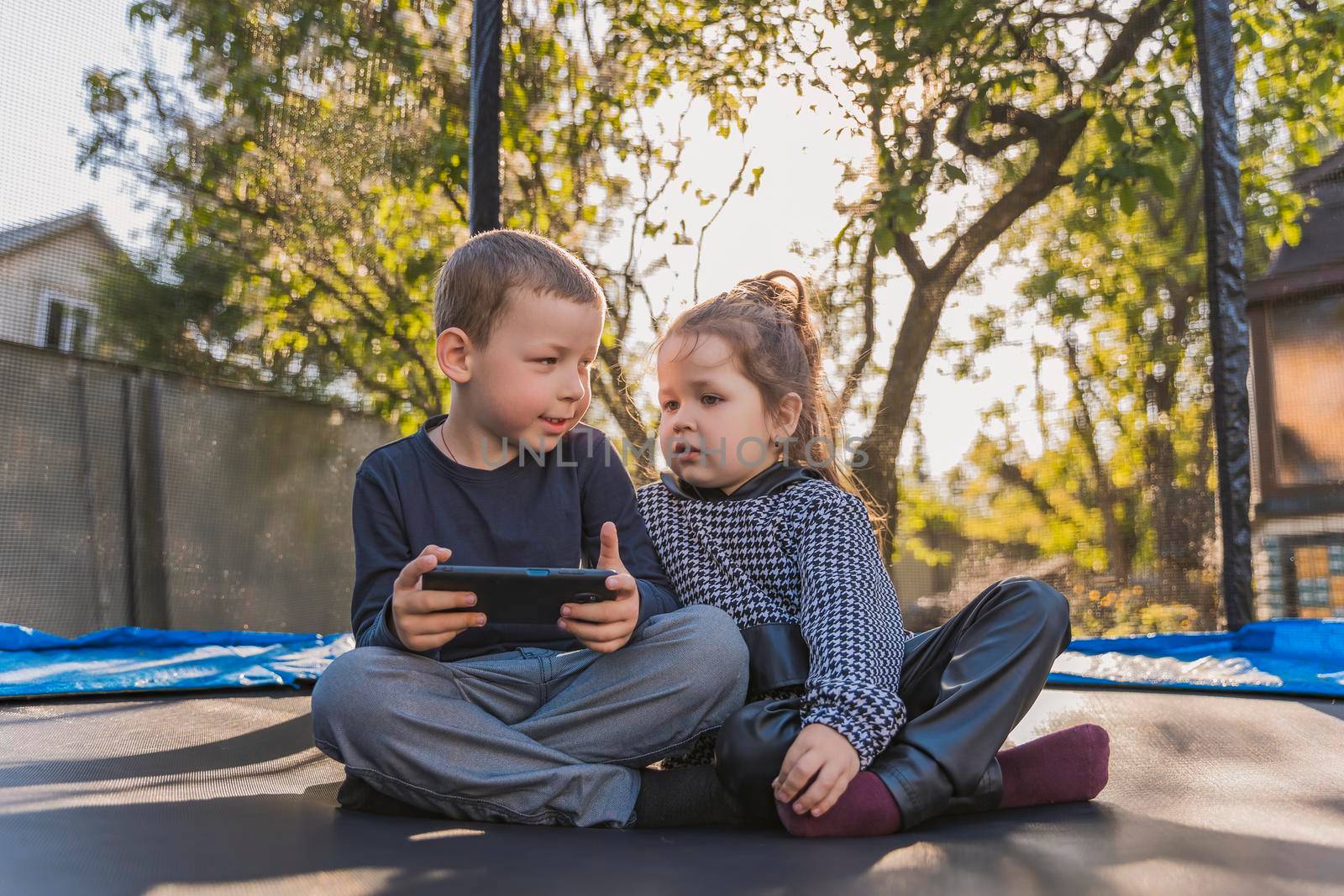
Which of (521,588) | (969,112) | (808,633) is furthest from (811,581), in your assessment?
(969,112)

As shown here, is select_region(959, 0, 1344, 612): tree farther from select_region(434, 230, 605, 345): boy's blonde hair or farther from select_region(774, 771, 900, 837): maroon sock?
select_region(774, 771, 900, 837): maroon sock

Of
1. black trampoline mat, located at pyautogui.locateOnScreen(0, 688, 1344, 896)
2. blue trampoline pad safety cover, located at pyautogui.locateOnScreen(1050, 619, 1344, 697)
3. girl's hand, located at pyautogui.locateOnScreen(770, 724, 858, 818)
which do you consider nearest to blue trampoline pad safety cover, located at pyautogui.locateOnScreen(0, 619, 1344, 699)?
blue trampoline pad safety cover, located at pyautogui.locateOnScreen(1050, 619, 1344, 697)

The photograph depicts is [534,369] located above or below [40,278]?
below

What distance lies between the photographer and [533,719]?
3.06 ft

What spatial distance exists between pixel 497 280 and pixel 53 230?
158 centimetres

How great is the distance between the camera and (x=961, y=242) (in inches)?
102

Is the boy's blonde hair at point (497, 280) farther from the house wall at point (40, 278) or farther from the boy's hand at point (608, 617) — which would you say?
the house wall at point (40, 278)

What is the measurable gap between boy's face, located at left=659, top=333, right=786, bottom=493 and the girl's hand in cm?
42

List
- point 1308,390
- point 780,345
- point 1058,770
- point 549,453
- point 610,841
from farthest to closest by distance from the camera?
point 1308,390 < point 780,345 < point 549,453 < point 1058,770 < point 610,841

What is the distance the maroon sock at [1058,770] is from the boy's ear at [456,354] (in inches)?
26.3

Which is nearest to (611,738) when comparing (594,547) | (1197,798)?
(594,547)

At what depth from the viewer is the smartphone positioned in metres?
0.78

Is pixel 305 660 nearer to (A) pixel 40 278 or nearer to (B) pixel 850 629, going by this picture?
(A) pixel 40 278

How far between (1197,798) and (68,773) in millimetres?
1112
